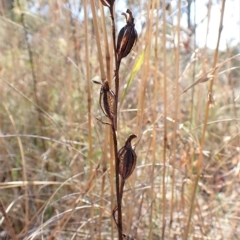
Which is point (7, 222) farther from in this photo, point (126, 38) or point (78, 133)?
point (78, 133)

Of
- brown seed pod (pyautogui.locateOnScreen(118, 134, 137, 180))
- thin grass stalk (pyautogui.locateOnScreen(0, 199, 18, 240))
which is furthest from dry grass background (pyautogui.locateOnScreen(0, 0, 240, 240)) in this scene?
brown seed pod (pyautogui.locateOnScreen(118, 134, 137, 180))

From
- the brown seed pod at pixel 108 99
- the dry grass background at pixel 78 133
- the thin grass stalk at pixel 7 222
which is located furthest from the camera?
the dry grass background at pixel 78 133

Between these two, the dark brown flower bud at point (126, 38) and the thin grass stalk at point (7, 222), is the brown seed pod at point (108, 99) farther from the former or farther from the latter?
the thin grass stalk at point (7, 222)

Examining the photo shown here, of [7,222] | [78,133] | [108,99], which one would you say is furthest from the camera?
[78,133]

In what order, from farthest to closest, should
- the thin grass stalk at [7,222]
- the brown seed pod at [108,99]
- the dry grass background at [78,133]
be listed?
the dry grass background at [78,133] → the thin grass stalk at [7,222] → the brown seed pod at [108,99]

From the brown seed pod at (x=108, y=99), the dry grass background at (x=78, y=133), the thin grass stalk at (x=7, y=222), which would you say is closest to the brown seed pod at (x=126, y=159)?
the brown seed pod at (x=108, y=99)

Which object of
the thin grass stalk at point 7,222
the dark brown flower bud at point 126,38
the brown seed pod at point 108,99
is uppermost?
the dark brown flower bud at point 126,38

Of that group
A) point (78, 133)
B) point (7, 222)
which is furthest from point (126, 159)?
point (78, 133)

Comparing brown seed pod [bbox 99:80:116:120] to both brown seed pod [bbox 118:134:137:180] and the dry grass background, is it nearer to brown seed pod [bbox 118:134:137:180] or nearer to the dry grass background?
brown seed pod [bbox 118:134:137:180]

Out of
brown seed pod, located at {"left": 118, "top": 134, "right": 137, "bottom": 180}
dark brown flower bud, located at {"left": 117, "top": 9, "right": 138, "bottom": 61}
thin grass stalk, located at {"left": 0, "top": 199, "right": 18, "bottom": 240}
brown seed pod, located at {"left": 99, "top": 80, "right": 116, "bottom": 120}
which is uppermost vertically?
dark brown flower bud, located at {"left": 117, "top": 9, "right": 138, "bottom": 61}

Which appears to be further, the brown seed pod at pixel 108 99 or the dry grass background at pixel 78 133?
the dry grass background at pixel 78 133

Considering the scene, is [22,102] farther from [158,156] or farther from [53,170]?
[158,156]

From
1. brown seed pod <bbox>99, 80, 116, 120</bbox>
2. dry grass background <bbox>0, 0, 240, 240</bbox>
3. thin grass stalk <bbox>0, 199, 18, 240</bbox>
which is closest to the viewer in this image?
brown seed pod <bbox>99, 80, 116, 120</bbox>
